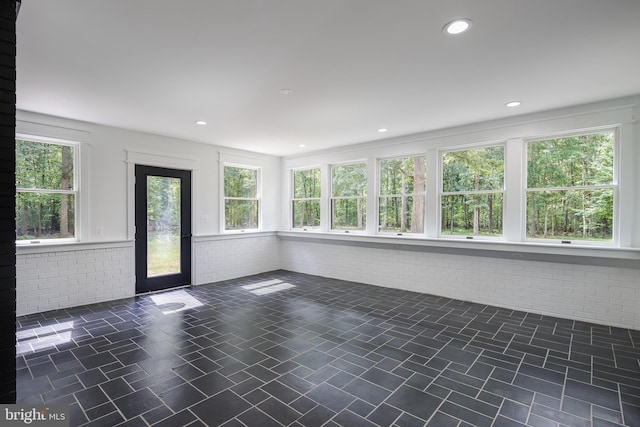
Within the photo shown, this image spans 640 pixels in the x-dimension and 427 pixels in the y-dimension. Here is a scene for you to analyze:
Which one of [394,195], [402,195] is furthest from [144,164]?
[402,195]

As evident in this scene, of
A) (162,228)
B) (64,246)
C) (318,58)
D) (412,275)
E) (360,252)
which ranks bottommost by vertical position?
(412,275)

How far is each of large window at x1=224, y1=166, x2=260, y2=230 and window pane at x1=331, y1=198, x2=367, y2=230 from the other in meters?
1.79

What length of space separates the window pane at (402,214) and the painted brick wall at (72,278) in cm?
441

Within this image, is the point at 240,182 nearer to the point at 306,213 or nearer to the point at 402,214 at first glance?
the point at 306,213

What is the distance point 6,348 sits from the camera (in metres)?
1.58

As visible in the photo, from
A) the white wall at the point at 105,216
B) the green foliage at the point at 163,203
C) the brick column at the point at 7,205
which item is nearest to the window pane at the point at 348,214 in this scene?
the white wall at the point at 105,216

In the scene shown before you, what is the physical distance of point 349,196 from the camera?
20.8 ft

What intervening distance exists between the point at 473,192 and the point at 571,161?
1243mm

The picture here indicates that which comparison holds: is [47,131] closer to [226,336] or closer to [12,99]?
[12,99]

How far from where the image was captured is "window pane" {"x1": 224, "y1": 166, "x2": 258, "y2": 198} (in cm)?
643

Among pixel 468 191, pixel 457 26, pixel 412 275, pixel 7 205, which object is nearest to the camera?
pixel 7 205

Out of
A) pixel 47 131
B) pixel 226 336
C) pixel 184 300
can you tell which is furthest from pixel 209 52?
pixel 184 300

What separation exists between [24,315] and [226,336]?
9.50 feet

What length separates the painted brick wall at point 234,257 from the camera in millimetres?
5867
